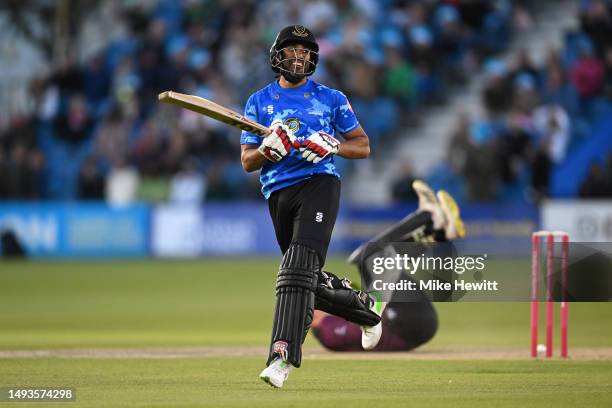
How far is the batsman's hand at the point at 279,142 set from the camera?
7980 mm

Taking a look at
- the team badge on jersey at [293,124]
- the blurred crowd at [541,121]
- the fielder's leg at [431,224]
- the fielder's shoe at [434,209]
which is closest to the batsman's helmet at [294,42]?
the team badge on jersey at [293,124]

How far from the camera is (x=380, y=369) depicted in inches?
378

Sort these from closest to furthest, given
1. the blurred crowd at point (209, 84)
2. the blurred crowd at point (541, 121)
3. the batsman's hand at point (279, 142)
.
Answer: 1. the batsman's hand at point (279, 142)
2. the blurred crowd at point (541, 121)
3. the blurred crowd at point (209, 84)

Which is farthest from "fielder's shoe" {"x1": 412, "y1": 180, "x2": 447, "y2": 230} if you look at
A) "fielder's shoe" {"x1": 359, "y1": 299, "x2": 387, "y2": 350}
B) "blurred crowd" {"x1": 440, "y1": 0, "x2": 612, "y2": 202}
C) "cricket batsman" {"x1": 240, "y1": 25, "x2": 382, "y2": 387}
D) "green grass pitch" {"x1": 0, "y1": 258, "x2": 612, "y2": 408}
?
"blurred crowd" {"x1": 440, "y1": 0, "x2": 612, "y2": 202}

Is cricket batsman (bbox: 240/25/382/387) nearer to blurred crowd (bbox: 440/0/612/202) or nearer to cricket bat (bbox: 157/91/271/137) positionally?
cricket bat (bbox: 157/91/271/137)

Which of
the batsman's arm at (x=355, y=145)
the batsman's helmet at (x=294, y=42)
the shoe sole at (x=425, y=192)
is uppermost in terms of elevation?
the batsman's helmet at (x=294, y=42)

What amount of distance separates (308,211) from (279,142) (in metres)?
0.50

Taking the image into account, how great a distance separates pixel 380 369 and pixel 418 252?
3.30ft

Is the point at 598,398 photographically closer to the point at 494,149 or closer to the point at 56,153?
the point at 494,149

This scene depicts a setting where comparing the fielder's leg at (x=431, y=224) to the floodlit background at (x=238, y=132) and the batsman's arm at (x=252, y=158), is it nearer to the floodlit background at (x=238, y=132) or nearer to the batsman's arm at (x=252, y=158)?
the batsman's arm at (x=252, y=158)

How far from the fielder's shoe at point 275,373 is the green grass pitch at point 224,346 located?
3.2 inches

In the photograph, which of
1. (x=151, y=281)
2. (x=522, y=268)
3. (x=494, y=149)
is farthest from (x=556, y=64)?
(x=522, y=268)

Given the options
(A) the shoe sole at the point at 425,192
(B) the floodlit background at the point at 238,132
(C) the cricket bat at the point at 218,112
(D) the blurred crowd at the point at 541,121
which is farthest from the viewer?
(B) the floodlit background at the point at 238,132

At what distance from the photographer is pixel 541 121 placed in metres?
23.8
